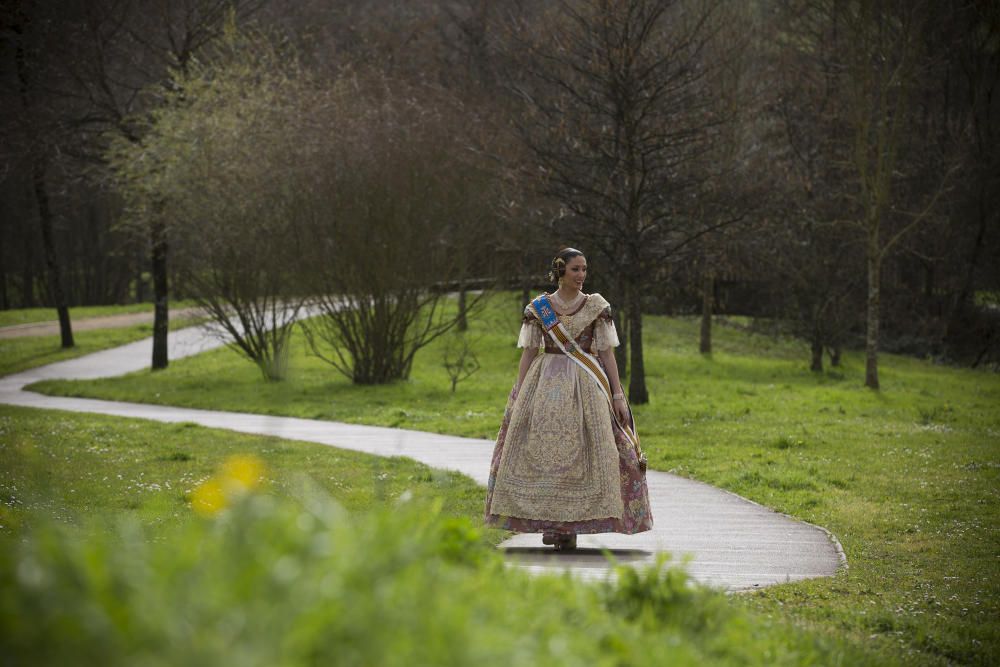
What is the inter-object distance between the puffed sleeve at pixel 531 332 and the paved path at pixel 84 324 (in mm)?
27783

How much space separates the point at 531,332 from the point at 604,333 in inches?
22.3

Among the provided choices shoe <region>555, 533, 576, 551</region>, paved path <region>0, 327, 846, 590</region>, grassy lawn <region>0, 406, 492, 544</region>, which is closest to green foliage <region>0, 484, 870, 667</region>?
paved path <region>0, 327, 846, 590</region>

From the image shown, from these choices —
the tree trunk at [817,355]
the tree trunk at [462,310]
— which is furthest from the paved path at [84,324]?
the tree trunk at [817,355]

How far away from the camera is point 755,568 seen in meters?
8.30

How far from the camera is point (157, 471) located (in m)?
13.1

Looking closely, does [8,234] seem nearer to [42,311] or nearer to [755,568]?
[42,311]

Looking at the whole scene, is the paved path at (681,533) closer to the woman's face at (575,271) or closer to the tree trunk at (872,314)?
the woman's face at (575,271)

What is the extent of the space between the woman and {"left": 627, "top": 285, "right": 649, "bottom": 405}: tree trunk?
42.4 ft

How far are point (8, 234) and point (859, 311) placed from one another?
37.3 metres

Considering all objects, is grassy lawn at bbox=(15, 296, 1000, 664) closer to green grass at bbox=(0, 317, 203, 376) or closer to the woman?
the woman

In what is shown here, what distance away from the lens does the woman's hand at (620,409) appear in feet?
29.3

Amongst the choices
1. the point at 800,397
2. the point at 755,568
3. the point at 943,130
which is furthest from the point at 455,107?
the point at 755,568

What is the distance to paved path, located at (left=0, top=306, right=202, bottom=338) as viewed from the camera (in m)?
37.2

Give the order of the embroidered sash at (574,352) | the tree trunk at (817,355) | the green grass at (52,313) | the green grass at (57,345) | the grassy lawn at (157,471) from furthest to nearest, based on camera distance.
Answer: the green grass at (52,313) < the tree trunk at (817,355) < the green grass at (57,345) < the grassy lawn at (157,471) < the embroidered sash at (574,352)
